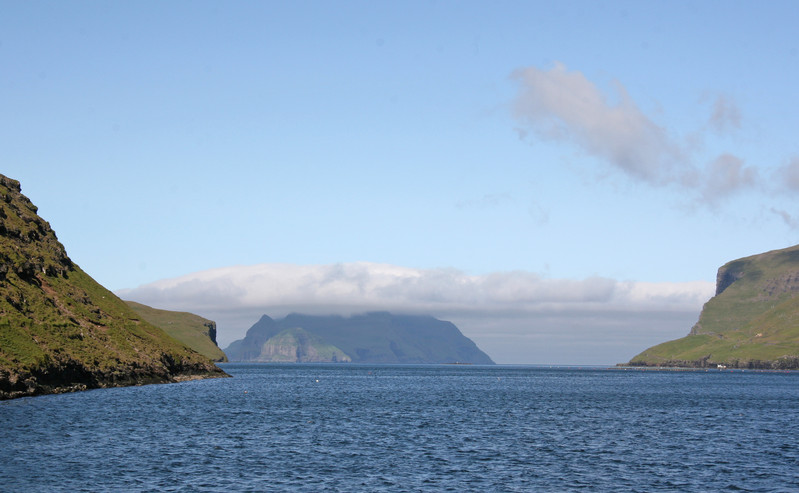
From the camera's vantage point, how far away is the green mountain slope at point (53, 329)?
388 ft

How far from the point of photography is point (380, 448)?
73.2 m

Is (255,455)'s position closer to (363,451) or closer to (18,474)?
(363,451)

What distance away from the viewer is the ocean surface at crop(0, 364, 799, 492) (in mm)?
55656

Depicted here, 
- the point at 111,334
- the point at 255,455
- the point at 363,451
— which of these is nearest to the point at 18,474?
the point at 255,455

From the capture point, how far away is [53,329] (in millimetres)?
138500

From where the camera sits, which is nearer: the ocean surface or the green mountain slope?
the ocean surface

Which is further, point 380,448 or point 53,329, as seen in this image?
point 53,329

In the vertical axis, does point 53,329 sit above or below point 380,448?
above

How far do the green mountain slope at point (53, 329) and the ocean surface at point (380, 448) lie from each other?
7.63m

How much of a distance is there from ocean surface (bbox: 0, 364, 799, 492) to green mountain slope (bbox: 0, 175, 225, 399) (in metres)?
7.63

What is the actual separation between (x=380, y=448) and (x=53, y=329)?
300 ft

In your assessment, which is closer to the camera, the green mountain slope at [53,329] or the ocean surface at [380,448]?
the ocean surface at [380,448]

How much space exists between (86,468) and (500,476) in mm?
33237

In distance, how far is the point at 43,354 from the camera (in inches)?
4761
